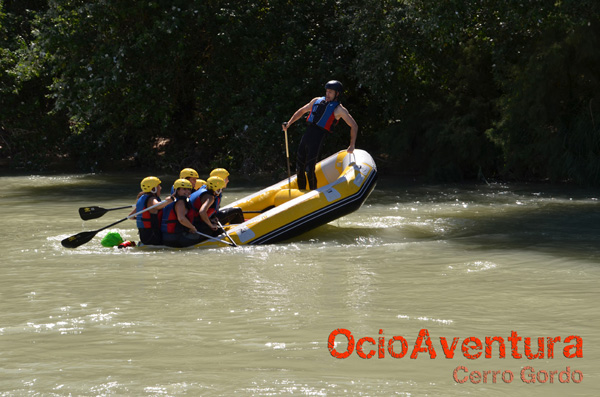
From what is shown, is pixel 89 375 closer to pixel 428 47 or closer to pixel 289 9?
pixel 428 47

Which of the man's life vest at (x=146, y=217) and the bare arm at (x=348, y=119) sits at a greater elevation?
the bare arm at (x=348, y=119)

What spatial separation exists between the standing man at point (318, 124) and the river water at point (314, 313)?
0.85 m

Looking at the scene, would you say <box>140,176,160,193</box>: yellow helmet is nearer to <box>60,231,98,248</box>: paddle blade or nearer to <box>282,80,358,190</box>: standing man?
<box>60,231,98,248</box>: paddle blade

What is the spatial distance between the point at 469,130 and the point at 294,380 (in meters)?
12.1

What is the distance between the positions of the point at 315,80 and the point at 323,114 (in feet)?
24.2

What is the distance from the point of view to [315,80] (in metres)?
17.7

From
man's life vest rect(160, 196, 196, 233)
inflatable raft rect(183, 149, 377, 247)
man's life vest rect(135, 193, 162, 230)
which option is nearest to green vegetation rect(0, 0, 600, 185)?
inflatable raft rect(183, 149, 377, 247)

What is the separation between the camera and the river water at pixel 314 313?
4500 mm

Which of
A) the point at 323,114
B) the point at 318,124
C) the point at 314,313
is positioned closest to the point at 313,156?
the point at 318,124

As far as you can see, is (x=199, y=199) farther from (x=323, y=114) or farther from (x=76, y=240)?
(x=323, y=114)

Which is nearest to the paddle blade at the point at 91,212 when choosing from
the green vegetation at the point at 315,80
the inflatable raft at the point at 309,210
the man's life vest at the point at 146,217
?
the man's life vest at the point at 146,217

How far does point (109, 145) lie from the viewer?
21.5 m

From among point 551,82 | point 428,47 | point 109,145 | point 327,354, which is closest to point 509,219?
point 551,82

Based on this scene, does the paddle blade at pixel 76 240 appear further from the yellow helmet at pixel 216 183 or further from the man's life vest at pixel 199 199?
the yellow helmet at pixel 216 183
